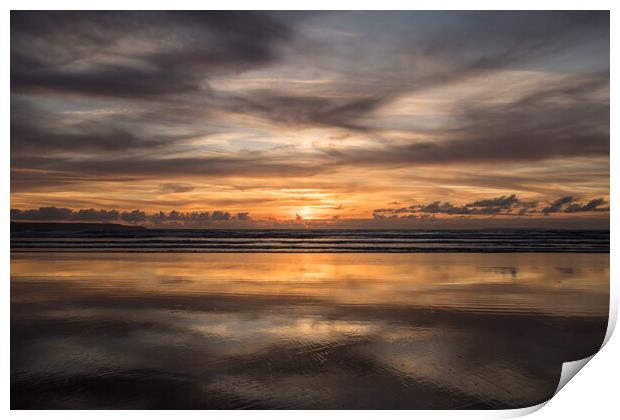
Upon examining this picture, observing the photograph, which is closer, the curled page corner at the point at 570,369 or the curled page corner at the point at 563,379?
the curled page corner at the point at 563,379

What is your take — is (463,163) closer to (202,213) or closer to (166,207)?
(202,213)

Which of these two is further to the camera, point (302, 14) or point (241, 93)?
point (241, 93)

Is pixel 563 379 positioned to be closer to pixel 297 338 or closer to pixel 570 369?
pixel 570 369

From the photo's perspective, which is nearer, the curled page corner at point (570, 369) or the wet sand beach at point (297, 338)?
the wet sand beach at point (297, 338)

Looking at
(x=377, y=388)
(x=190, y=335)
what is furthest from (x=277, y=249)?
(x=377, y=388)

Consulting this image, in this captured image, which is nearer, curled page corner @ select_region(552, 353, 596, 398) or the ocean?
the ocean

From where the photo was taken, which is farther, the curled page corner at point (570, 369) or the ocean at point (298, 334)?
the curled page corner at point (570, 369)

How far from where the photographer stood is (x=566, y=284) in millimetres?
4160

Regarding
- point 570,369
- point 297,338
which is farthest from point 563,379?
point 297,338

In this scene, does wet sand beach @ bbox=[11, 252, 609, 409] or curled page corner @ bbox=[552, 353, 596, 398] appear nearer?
wet sand beach @ bbox=[11, 252, 609, 409]

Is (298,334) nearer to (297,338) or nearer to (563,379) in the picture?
(297,338)

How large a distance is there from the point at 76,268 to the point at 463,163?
433cm

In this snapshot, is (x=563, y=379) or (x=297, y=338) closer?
(x=563, y=379)

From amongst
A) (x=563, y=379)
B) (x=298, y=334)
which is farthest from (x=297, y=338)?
(x=563, y=379)
